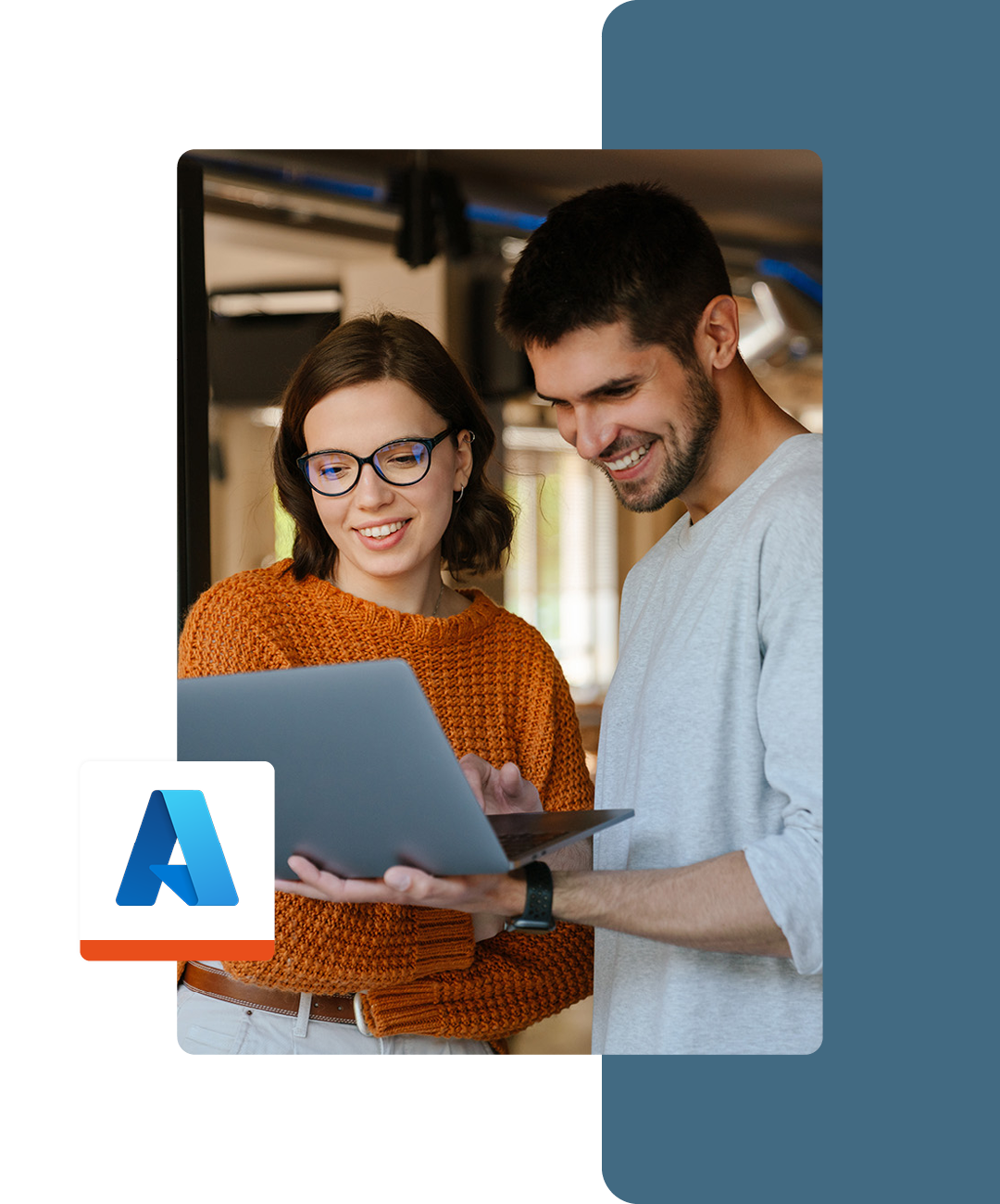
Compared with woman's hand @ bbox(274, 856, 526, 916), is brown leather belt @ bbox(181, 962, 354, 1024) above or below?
below

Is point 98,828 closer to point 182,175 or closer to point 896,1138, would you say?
point 182,175

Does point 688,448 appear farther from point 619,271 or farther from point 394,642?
point 394,642

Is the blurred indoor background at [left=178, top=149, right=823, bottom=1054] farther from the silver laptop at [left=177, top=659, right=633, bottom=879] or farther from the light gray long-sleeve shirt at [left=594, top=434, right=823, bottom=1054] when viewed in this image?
the silver laptop at [left=177, top=659, right=633, bottom=879]

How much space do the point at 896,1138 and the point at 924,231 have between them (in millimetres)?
1113

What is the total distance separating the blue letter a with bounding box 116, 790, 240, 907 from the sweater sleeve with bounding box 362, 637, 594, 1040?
27 centimetres

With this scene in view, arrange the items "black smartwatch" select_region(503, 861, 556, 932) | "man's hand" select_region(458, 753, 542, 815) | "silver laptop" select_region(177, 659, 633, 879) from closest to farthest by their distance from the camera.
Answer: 1. "silver laptop" select_region(177, 659, 633, 879)
2. "black smartwatch" select_region(503, 861, 556, 932)
3. "man's hand" select_region(458, 753, 542, 815)

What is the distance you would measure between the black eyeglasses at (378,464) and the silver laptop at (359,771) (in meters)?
0.30

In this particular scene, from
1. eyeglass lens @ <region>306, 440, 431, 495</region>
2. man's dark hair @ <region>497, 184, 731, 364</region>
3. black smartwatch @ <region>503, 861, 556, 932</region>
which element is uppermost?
man's dark hair @ <region>497, 184, 731, 364</region>

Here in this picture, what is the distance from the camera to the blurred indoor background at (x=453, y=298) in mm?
1696

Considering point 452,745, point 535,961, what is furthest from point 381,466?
point 535,961

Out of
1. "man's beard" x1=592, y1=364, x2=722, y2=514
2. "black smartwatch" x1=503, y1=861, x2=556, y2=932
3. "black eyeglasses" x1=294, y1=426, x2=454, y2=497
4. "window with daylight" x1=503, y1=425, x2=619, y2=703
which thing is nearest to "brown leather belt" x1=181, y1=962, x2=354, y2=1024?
"black smartwatch" x1=503, y1=861, x2=556, y2=932

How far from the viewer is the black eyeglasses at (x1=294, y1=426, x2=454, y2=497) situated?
1.73m

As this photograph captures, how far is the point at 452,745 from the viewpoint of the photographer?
1738mm

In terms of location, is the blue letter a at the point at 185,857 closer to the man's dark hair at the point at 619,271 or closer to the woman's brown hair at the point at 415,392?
the woman's brown hair at the point at 415,392
